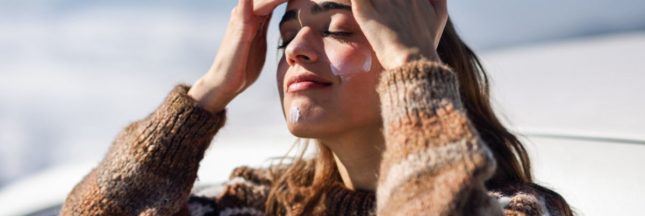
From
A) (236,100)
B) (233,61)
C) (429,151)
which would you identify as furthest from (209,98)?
(236,100)

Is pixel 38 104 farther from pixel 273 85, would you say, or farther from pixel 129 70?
pixel 273 85

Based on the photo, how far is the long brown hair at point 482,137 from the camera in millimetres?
1534

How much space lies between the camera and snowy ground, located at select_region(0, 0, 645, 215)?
1978 millimetres

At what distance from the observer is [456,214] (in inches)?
46.4

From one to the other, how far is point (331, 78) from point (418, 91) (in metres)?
0.21

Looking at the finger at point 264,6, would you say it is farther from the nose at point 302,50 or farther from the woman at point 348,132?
the nose at point 302,50

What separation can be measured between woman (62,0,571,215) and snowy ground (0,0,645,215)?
0.46 feet

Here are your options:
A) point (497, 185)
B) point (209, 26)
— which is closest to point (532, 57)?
point (497, 185)

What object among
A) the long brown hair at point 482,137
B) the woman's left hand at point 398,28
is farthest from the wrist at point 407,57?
the long brown hair at point 482,137

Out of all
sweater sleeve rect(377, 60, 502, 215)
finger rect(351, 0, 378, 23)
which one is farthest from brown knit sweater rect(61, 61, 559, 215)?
finger rect(351, 0, 378, 23)

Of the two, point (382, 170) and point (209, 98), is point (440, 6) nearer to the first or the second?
point (382, 170)

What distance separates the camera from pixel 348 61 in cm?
144

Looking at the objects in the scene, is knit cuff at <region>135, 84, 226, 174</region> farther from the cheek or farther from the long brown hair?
the cheek

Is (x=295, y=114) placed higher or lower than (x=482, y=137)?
higher
